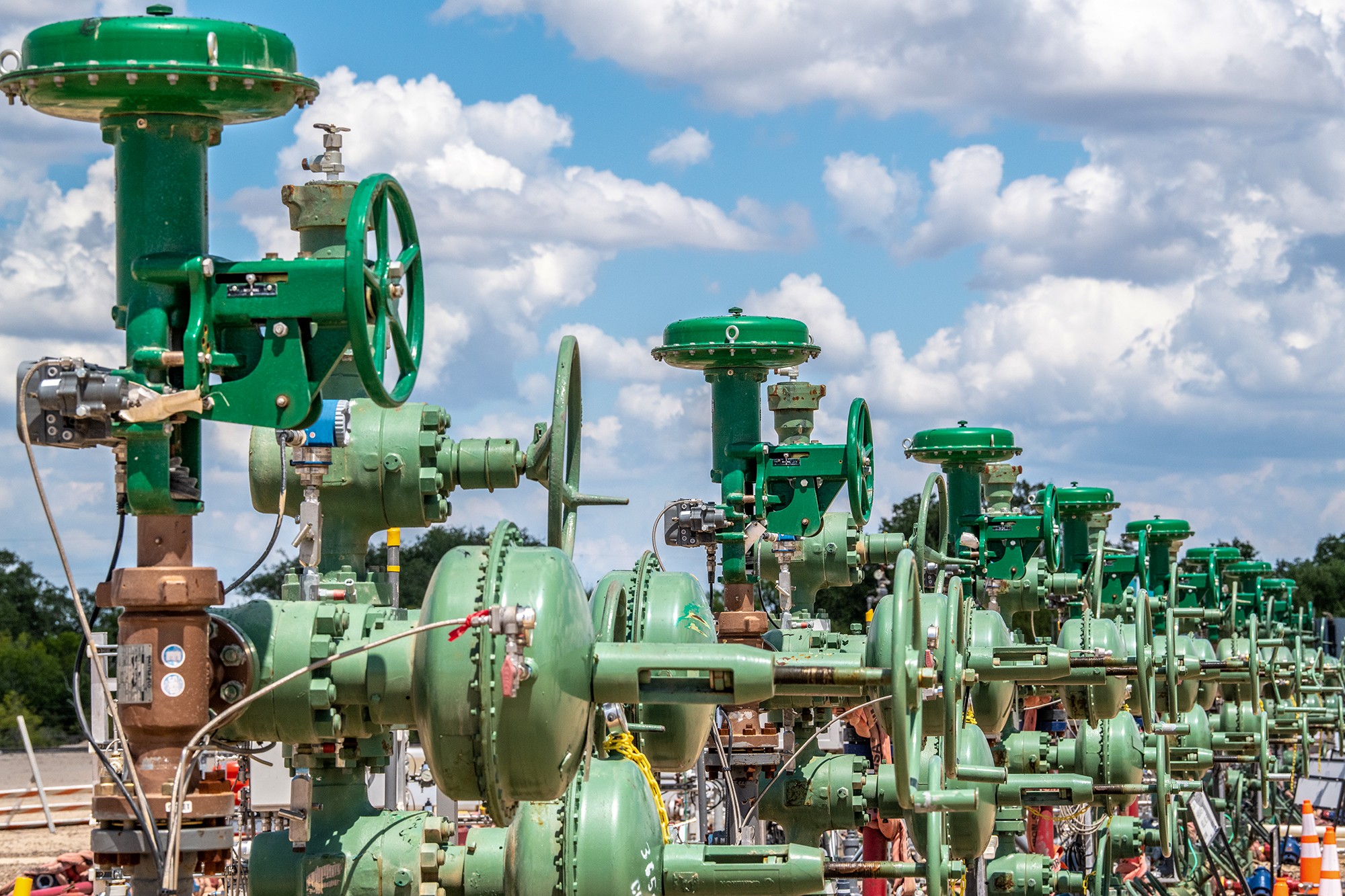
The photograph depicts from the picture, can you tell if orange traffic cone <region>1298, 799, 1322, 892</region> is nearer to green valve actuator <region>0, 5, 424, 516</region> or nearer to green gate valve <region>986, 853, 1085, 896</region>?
green gate valve <region>986, 853, 1085, 896</region>

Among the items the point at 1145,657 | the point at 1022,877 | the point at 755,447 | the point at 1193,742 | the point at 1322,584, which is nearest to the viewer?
the point at 1145,657

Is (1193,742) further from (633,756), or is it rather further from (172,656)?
(172,656)

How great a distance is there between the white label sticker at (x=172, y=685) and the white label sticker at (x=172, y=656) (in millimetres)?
35

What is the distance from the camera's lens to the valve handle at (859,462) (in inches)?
603

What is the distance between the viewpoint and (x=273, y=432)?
10633 mm

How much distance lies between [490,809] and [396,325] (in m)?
2.13

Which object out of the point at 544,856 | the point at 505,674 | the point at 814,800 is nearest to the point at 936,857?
the point at 544,856

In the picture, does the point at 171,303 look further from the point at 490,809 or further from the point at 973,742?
the point at 973,742

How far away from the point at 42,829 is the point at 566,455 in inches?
1003

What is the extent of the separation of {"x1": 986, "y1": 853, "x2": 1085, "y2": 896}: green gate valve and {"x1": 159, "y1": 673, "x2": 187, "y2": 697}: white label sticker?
39.3 ft

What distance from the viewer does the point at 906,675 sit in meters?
6.50

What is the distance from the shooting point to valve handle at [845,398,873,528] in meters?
15.3

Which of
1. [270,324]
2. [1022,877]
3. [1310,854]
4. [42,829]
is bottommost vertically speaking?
[42,829]

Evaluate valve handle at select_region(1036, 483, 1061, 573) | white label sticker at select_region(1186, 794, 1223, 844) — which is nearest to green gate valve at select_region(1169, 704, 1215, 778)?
white label sticker at select_region(1186, 794, 1223, 844)
